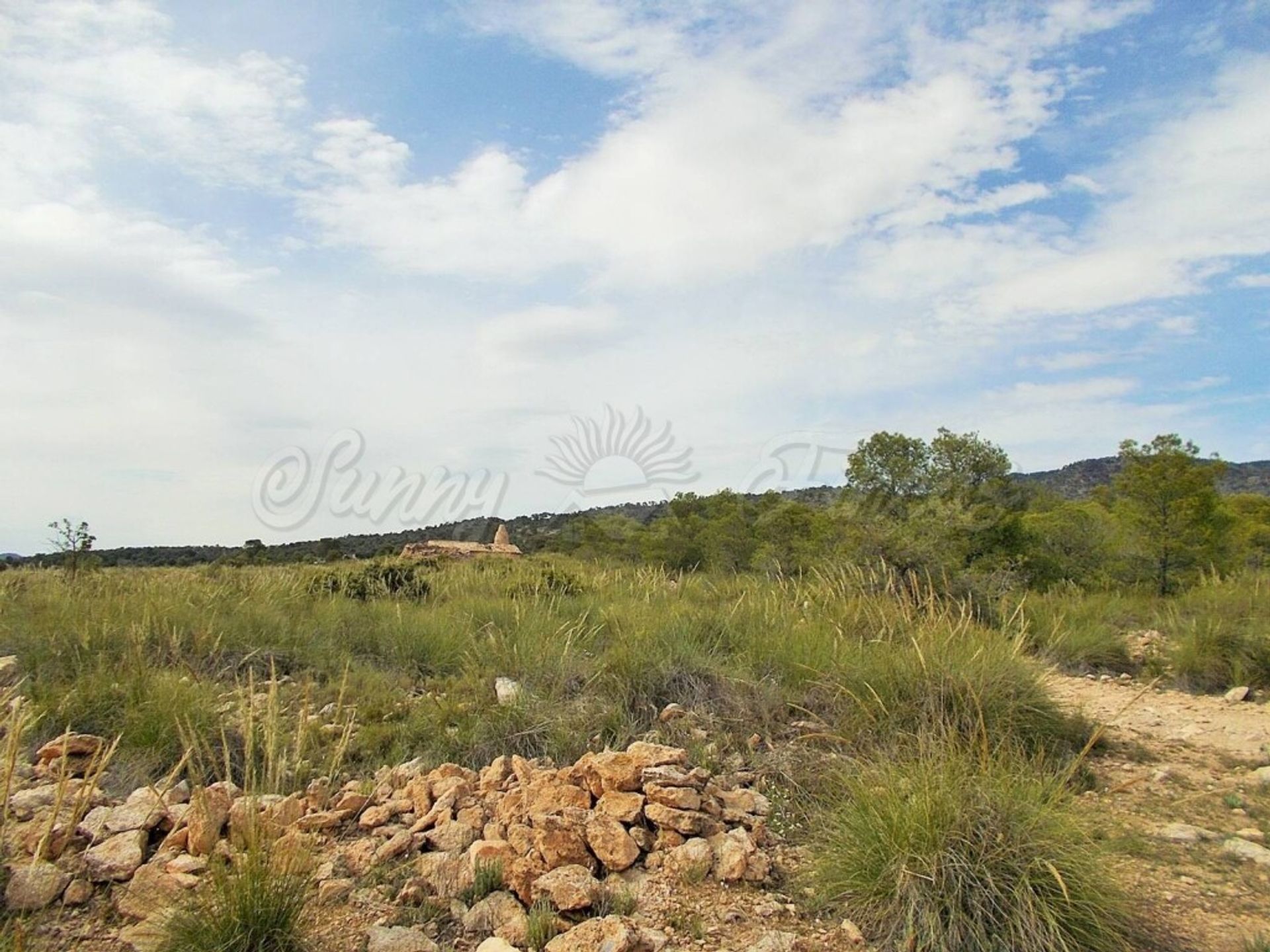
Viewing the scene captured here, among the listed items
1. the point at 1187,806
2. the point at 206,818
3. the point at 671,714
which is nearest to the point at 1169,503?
the point at 1187,806

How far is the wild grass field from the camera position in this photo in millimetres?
3080

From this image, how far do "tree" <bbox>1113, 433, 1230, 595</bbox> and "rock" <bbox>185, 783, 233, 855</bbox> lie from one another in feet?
63.1

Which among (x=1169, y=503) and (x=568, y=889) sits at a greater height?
(x=1169, y=503)

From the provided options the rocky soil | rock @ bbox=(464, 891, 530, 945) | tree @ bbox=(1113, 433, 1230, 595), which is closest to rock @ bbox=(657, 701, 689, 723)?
the rocky soil

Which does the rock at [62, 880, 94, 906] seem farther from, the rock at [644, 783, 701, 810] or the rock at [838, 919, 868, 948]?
the rock at [838, 919, 868, 948]

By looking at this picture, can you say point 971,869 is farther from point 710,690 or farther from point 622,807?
point 710,690

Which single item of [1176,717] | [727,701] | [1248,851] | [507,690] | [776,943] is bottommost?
[1176,717]

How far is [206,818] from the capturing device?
10.6ft

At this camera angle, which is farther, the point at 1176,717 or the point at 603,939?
the point at 1176,717

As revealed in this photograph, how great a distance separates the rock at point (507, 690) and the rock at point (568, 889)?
206 centimetres

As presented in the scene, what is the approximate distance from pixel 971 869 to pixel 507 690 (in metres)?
3.47

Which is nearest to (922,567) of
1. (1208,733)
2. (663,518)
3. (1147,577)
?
(1208,733)

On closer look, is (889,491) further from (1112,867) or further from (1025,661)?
(1112,867)

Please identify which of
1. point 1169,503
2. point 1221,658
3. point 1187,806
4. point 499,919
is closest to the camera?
point 499,919
